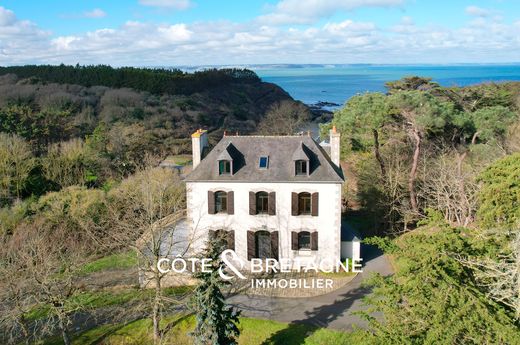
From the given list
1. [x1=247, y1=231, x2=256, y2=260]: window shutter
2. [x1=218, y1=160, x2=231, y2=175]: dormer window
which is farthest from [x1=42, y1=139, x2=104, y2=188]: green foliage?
[x1=247, y1=231, x2=256, y2=260]: window shutter

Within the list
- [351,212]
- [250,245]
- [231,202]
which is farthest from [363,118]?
[250,245]

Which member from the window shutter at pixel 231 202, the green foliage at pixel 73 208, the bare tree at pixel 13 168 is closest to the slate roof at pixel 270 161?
the window shutter at pixel 231 202

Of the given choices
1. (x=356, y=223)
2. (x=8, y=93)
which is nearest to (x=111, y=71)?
(x=8, y=93)

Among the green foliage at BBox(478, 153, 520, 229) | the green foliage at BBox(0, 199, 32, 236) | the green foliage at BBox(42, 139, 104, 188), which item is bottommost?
the green foliage at BBox(0, 199, 32, 236)

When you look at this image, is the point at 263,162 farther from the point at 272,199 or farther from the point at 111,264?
the point at 111,264

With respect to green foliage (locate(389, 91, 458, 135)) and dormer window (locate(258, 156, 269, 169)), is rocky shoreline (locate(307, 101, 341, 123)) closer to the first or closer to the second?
green foliage (locate(389, 91, 458, 135))

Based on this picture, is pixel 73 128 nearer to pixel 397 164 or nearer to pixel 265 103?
pixel 397 164
